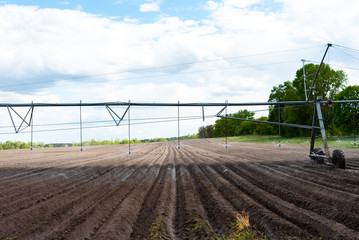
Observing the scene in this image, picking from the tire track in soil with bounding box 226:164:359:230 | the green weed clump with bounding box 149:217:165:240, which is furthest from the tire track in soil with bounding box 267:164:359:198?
the green weed clump with bounding box 149:217:165:240

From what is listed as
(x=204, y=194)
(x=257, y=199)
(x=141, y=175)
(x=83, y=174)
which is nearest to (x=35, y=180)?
(x=83, y=174)

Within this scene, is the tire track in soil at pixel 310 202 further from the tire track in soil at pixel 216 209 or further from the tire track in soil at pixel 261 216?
the tire track in soil at pixel 216 209

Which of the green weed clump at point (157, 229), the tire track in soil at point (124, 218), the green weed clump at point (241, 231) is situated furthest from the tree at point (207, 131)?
the green weed clump at point (241, 231)

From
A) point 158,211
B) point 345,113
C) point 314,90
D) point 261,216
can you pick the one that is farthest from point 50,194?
point 314,90

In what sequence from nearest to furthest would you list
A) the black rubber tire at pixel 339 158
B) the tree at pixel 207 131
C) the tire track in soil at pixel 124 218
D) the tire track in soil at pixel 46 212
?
the tire track in soil at pixel 124 218 → the tire track in soil at pixel 46 212 → the black rubber tire at pixel 339 158 → the tree at pixel 207 131

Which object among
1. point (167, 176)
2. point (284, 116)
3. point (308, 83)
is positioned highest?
point (308, 83)

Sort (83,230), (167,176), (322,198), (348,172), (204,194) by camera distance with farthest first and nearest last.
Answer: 1. (167,176)
2. (348,172)
3. (204,194)
4. (322,198)
5. (83,230)

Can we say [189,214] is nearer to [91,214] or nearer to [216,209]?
[216,209]

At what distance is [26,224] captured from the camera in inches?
368

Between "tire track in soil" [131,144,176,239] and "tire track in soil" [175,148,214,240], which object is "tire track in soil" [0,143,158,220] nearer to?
"tire track in soil" [131,144,176,239]

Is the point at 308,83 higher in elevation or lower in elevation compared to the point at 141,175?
higher

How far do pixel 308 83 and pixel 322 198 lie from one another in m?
43.9

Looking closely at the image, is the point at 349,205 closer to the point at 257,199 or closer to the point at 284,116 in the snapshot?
the point at 257,199

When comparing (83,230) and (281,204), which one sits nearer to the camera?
(83,230)
